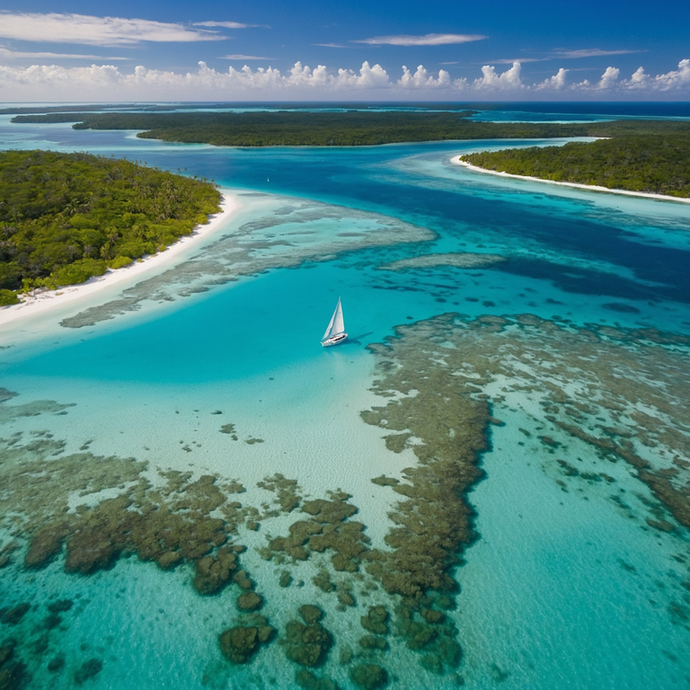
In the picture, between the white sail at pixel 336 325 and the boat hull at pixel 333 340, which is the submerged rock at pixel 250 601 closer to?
the white sail at pixel 336 325

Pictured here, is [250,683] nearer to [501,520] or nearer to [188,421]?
[501,520]

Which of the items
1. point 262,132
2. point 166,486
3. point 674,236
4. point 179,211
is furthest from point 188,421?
point 262,132

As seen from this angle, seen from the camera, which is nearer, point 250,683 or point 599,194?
point 250,683

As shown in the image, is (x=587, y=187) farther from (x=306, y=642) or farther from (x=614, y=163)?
(x=306, y=642)

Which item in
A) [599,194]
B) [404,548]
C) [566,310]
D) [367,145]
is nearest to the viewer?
[404,548]

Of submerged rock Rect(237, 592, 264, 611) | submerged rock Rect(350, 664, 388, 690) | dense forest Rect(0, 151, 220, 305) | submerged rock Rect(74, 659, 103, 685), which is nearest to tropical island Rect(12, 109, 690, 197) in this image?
dense forest Rect(0, 151, 220, 305)

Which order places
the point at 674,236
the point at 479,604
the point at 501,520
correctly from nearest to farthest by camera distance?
the point at 479,604
the point at 501,520
the point at 674,236

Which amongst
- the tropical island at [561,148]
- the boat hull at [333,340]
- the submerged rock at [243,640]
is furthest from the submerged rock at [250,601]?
the tropical island at [561,148]
